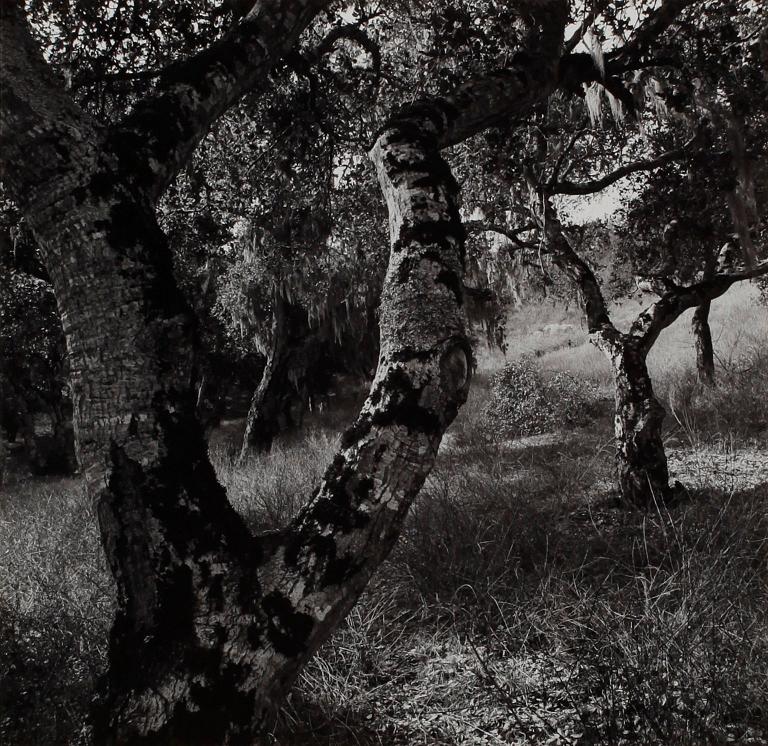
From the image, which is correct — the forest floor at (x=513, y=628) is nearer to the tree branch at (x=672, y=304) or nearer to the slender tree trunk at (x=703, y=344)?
the tree branch at (x=672, y=304)

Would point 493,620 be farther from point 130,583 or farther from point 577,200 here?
point 577,200

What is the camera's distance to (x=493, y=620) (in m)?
3.52

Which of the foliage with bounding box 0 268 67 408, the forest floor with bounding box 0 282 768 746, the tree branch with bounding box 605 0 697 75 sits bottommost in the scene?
the forest floor with bounding box 0 282 768 746

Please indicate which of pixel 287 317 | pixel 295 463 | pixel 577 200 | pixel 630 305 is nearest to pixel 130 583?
pixel 295 463

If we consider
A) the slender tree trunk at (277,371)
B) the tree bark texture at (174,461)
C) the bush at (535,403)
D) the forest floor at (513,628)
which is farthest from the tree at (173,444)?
the slender tree trunk at (277,371)

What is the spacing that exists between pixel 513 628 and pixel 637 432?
3.09m

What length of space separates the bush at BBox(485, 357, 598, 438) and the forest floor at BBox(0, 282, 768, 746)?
4.10 metres

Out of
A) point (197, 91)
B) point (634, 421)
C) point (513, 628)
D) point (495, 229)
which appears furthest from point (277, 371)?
point (197, 91)

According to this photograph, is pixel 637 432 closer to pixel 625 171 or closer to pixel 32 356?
pixel 625 171

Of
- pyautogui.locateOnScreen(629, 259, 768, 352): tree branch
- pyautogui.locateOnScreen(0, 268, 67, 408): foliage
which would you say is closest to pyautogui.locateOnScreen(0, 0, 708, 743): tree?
pyautogui.locateOnScreen(629, 259, 768, 352): tree branch

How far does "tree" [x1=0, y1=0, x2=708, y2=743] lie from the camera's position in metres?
1.87

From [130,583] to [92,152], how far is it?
1.63 metres

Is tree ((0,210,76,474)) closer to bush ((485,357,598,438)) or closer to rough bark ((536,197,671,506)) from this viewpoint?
rough bark ((536,197,671,506))

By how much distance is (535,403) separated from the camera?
425 inches
